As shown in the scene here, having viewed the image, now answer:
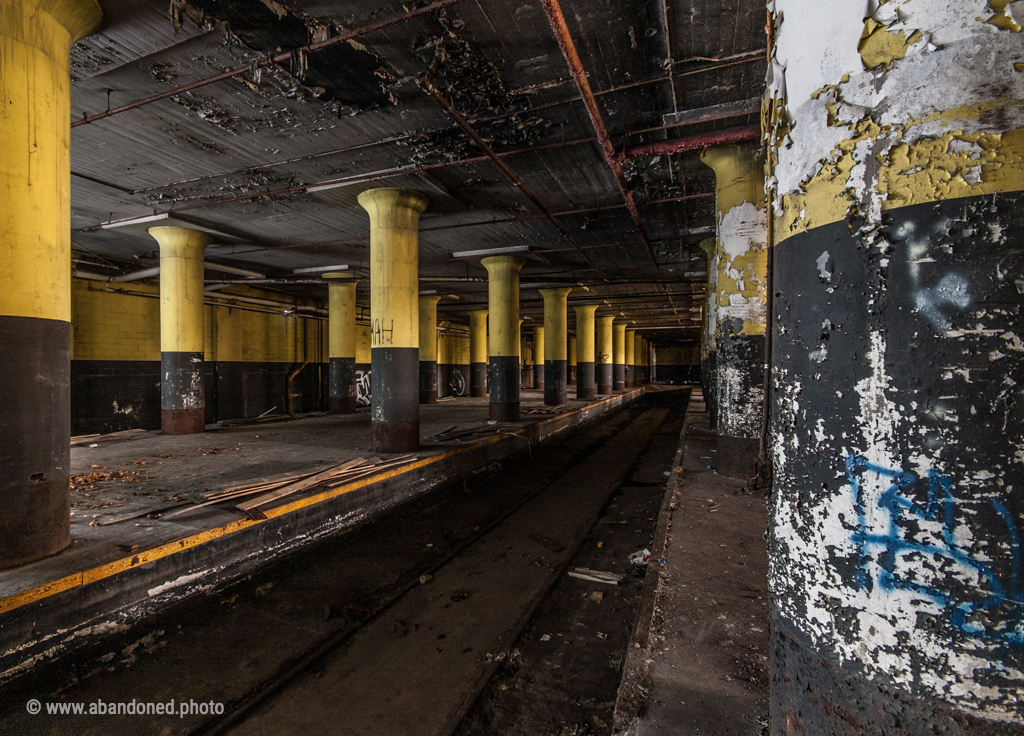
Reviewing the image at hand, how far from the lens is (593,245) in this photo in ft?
41.7

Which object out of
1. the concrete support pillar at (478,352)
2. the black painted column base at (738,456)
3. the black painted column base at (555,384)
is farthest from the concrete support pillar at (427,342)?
the black painted column base at (738,456)

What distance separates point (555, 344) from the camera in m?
18.7

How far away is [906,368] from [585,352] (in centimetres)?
2182

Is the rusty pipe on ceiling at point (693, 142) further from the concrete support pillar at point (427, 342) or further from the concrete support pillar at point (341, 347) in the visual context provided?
the concrete support pillar at point (427, 342)

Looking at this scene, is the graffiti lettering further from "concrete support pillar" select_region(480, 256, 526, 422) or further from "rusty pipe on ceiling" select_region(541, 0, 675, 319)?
"concrete support pillar" select_region(480, 256, 526, 422)

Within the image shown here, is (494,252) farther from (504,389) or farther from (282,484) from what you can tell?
(282,484)

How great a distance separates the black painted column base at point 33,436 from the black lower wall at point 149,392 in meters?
11.6

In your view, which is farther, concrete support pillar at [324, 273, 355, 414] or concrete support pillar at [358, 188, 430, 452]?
concrete support pillar at [324, 273, 355, 414]

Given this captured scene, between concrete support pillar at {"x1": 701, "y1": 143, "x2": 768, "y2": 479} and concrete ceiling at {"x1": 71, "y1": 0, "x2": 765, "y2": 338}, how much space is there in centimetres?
70

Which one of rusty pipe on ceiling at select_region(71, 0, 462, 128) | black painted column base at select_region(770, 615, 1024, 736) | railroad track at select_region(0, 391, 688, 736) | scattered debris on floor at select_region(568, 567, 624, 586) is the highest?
rusty pipe on ceiling at select_region(71, 0, 462, 128)

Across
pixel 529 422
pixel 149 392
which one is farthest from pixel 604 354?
pixel 149 392

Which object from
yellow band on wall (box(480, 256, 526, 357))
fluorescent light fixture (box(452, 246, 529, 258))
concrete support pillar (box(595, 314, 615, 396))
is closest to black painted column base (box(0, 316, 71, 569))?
fluorescent light fixture (box(452, 246, 529, 258))

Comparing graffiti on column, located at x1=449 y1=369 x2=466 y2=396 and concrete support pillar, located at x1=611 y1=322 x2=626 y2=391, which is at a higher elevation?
concrete support pillar, located at x1=611 y1=322 x2=626 y2=391

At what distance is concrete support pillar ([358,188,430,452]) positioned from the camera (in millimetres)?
8625
